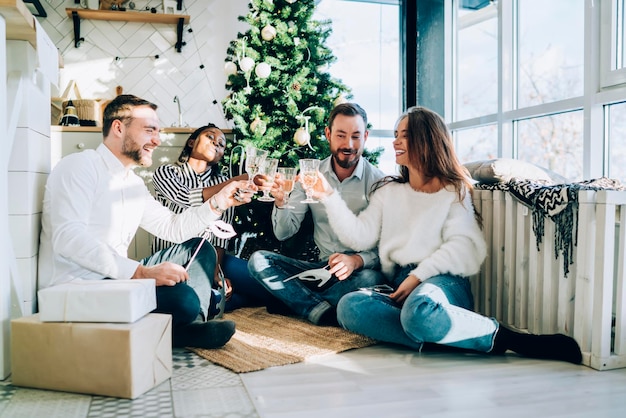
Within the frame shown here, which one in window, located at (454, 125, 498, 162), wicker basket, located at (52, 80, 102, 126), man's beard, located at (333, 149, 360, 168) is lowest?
man's beard, located at (333, 149, 360, 168)

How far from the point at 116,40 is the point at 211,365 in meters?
3.21

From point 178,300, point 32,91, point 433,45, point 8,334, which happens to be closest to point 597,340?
point 178,300

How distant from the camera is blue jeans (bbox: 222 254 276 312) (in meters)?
2.96

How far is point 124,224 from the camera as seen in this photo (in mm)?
2148

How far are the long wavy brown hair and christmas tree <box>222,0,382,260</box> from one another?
798 millimetres

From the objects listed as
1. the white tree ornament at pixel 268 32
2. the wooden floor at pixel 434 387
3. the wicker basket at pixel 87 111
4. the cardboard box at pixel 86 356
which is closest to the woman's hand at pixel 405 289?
the wooden floor at pixel 434 387

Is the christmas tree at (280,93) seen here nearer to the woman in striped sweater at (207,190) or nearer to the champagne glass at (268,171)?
the woman in striped sweater at (207,190)

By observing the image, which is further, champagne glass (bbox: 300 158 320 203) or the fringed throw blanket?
champagne glass (bbox: 300 158 320 203)

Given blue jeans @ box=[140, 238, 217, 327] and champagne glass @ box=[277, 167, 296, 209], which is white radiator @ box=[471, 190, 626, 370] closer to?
champagne glass @ box=[277, 167, 296, 209]

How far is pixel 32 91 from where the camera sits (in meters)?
1.95

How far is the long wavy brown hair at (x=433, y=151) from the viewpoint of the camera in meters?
2.35

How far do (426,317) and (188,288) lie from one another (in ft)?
2.97

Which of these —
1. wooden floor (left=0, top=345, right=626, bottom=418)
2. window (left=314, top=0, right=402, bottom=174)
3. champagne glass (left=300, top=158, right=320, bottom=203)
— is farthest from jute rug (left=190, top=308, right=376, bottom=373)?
window (left=314, top=0, right=402, bottom=174)

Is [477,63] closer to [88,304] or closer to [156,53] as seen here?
[156,53]
